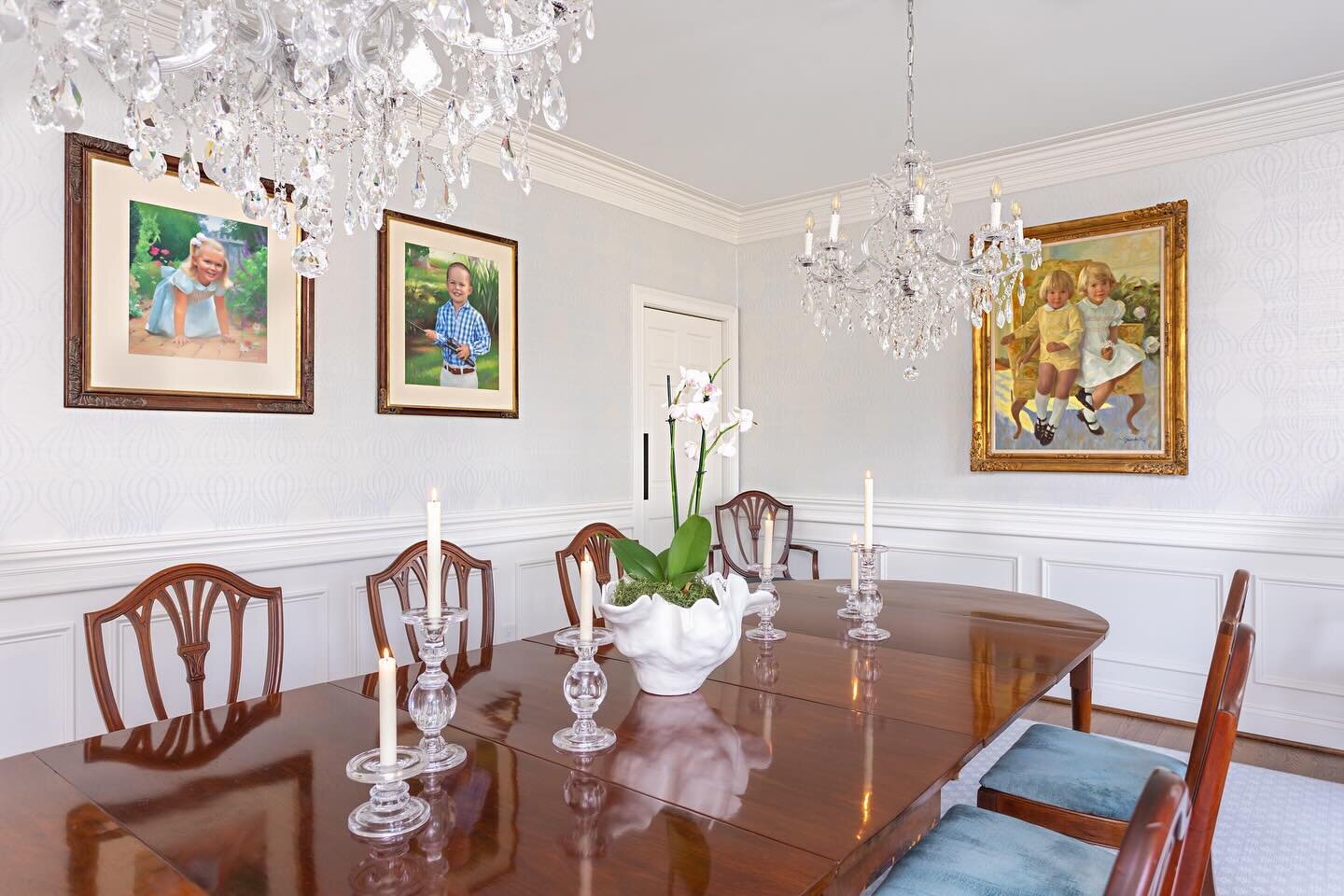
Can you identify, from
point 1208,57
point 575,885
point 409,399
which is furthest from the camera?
point 409,399

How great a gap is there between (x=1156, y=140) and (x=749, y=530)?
291 cm

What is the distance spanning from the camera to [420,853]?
102 centimetres

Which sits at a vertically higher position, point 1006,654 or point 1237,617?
point 1237,617

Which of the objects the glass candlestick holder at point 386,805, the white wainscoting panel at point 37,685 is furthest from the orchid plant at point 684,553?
the white wainscoting panel at point 37,685

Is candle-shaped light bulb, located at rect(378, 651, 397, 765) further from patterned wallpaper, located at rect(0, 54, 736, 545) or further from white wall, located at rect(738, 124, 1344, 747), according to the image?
white wall, located at rect(738, 124, 1344, 747)

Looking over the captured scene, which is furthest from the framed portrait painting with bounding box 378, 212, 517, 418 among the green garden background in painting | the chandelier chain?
the chandelier chain

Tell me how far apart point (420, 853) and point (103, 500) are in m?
2.13

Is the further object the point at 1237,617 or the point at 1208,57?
the point at 1208,57

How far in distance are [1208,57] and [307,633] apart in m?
4.10

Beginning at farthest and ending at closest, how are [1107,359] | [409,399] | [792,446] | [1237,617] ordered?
[792,446] → [1107,359] → [409,399] → [1237,617]

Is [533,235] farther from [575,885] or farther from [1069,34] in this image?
[575,885]

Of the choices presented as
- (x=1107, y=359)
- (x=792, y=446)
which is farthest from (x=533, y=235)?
(x=1107, y=359)

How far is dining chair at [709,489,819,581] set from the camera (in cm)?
469

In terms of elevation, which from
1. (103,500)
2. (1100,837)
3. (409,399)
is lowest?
(1100,837)
